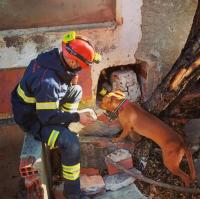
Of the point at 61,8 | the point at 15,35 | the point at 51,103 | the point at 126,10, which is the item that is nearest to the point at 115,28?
the point at 126,10

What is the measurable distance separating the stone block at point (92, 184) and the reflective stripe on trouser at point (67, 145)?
1.39ft

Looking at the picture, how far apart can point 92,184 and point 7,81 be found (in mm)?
1652

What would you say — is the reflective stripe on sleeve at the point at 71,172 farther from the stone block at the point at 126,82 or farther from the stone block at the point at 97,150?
the stone block at the point at 126,82

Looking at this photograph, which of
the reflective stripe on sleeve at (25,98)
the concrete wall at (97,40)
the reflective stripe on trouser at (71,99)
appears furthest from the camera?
the concrete wall at (97,40)

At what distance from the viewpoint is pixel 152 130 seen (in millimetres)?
5508

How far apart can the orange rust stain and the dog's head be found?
1.09 metres

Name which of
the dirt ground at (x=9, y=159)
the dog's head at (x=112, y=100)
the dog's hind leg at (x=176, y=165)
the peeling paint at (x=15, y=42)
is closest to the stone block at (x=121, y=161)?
the dog's hind leg at (x=176, y=165)

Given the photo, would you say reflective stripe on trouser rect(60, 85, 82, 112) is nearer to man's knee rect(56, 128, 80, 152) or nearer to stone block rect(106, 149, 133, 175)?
man's knee rect(56, 128, 80, 152)

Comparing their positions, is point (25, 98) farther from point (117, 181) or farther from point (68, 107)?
point (117, 181)

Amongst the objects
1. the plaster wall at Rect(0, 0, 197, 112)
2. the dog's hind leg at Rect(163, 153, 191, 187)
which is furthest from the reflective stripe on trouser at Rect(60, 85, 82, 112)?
the dog's hind leg at Rect(163, 153, 191, 187)

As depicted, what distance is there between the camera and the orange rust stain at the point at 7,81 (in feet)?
18.5

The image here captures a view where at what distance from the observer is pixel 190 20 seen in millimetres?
5793

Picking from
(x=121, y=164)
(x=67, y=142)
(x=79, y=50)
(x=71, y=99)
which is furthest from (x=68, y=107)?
(x=121, y=164)

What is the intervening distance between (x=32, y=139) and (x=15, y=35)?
1.35 meters
